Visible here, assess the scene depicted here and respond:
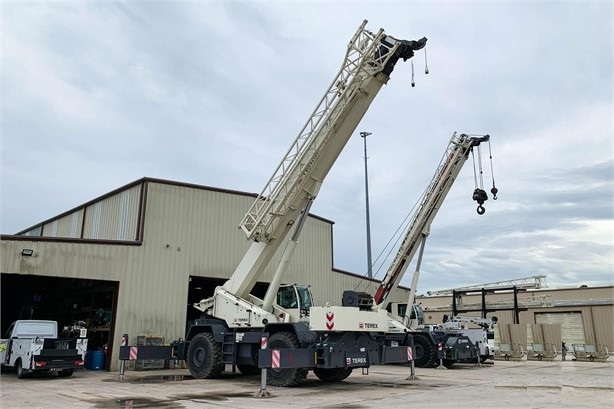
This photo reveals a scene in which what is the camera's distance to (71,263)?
1836cm

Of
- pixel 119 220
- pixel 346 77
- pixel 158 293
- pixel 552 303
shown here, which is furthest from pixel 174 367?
pixel 552 303

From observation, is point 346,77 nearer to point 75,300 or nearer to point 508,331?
point 75,300

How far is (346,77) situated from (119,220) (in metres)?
13.6

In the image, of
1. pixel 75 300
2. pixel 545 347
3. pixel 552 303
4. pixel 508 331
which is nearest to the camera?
pixel 75 300

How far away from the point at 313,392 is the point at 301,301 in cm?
358

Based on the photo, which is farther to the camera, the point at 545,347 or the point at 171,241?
the point at 545,347

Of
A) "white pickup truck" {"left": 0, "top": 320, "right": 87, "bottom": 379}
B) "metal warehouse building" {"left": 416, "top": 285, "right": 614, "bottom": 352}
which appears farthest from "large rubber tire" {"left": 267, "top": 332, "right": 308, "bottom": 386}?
"metal warehouse building" {"left": 416, "top": 285, "right": 614, "bottom": 352}

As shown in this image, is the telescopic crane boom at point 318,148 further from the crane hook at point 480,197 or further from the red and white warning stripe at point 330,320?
the crane hook at point 480,197

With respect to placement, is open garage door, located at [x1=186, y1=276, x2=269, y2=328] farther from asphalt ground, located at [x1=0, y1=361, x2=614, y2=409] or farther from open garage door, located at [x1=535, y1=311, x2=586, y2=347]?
open garage door, located at [x1=535, y1=311, x2=586, y2=347]

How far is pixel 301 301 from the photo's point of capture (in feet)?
51.6

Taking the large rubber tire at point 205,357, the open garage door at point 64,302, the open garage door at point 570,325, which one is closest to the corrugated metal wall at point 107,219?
the open garage door at point 64,302

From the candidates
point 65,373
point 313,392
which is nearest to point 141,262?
point 65,373

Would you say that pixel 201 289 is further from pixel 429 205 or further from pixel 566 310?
pixel 566 310

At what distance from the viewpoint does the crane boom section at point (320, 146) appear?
14570 mm
